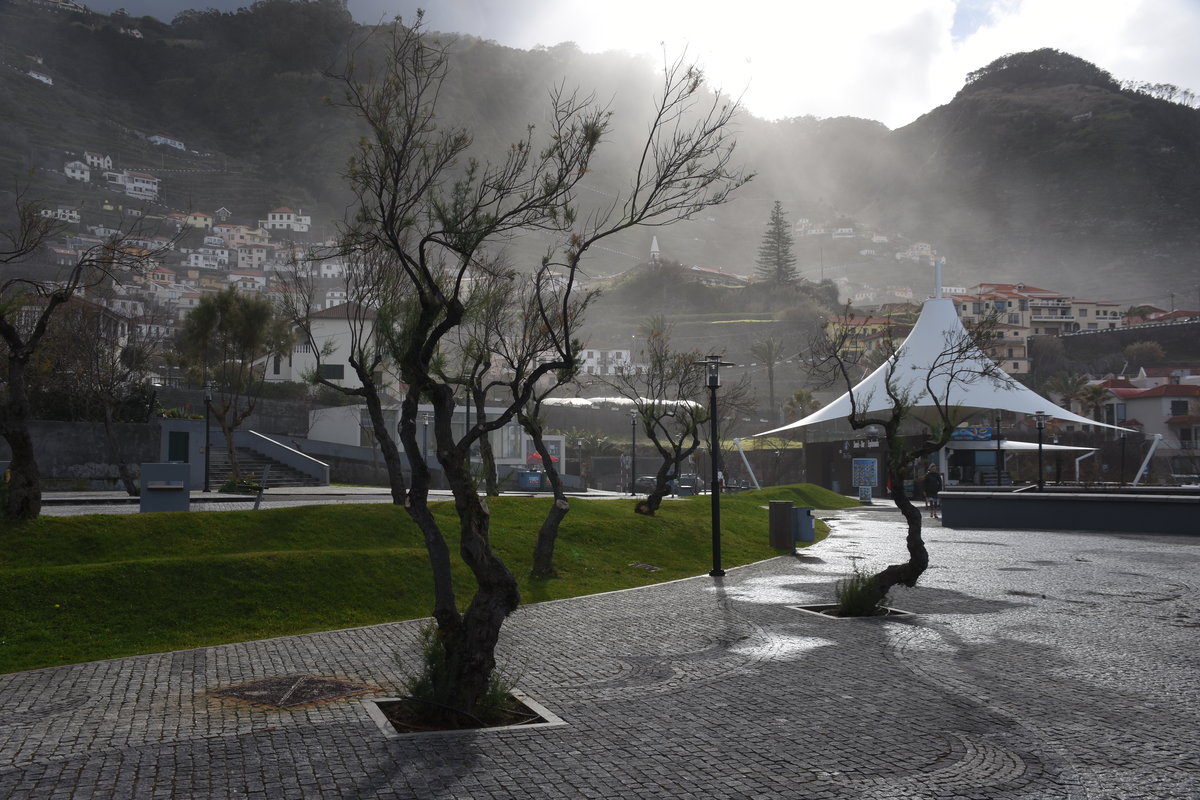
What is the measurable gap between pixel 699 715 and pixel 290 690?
321 centimetres

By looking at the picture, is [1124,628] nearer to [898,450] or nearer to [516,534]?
[898,450]

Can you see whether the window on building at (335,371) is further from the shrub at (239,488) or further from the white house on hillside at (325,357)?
the shrub at (239,488)

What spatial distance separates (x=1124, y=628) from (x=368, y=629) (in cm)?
816

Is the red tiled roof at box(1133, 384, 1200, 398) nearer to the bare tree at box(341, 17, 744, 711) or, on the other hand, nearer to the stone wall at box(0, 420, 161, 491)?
the stone wall at box(0, 420, 161, 491)

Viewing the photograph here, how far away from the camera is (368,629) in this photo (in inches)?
437

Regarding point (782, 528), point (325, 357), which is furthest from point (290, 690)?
point (325, 357)

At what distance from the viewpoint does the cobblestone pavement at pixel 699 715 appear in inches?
220

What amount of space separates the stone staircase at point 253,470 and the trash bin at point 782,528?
21163mm

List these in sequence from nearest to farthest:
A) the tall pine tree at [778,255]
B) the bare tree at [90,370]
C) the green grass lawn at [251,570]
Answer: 1. the green grass lawn at [251,570]
2. the bare tree at [90,370]
3. the tall pine tree at [778,255]

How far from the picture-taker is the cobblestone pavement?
5594 mm

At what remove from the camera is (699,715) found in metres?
7.17

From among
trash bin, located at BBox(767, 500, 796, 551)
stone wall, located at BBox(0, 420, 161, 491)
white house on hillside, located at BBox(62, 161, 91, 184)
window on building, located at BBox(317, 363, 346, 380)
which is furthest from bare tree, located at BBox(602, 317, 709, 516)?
white house on hillside, located at BBox(62, 161, 91, 184)

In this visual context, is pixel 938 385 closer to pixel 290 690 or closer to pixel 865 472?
pixel 865 472

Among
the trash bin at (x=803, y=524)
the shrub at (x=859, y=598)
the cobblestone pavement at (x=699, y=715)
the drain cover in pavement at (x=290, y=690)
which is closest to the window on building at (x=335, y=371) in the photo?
the trash bin at (x=803, y=524)
